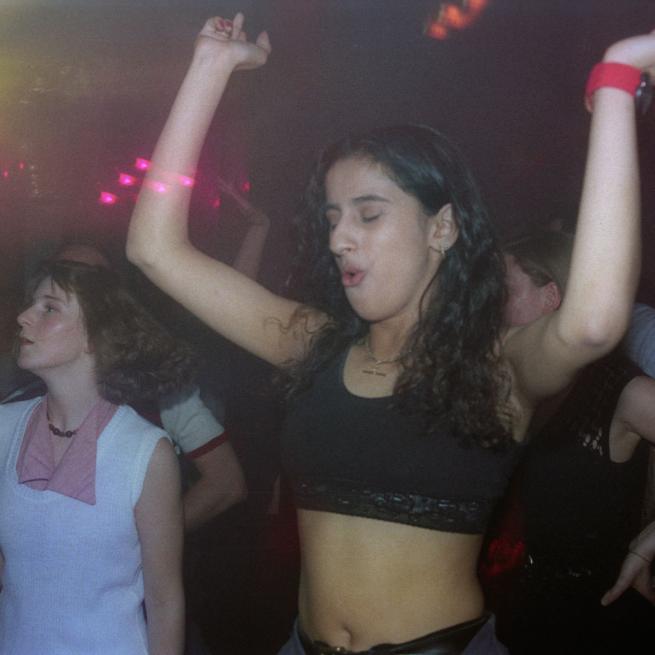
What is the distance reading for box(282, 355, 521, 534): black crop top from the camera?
1315 millimetres

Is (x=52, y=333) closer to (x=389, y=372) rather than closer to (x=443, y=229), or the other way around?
(x=389, y=372)

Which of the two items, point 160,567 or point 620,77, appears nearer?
point 620,77

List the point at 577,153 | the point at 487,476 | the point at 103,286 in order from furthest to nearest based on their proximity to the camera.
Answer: the point at 577,153 → the point at 103,286 → the point at 487,476

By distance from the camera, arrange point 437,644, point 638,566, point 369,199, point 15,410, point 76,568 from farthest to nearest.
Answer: point 15,410 < point 638,566 < point 76,568 < point 369,199 < point 437,644

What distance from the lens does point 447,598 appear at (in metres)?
1.34

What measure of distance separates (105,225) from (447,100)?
84.0 inches

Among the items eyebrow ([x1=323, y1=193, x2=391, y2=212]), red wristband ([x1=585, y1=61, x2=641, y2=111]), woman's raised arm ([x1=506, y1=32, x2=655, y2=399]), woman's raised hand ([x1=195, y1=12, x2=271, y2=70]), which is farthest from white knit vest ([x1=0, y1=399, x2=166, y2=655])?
red wristband ([x1=585, y1=61, x2=641, y2=111])

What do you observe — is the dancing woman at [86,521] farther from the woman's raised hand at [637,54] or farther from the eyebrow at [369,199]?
the woman's raised hand at [637,54]

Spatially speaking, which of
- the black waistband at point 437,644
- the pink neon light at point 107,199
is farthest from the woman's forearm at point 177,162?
the pink neon light at point 107,199

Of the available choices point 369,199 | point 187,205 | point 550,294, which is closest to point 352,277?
point 369,199

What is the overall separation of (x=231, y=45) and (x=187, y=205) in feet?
1.05

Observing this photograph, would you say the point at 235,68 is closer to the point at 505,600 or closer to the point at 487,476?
the point at 487,476

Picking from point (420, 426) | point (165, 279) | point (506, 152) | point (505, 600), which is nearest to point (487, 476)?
point (420, 426)

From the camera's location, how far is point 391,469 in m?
1.33
